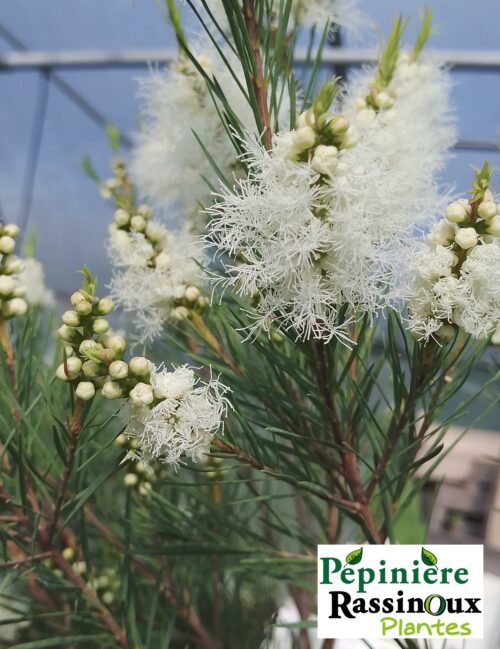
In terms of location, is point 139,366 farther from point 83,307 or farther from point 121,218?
point 121,218

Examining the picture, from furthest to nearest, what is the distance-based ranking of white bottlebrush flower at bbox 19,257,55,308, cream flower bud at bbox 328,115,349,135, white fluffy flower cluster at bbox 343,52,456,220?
white bottlebrush flower at bbox 19,257,55,308 → white fluffy flower cluster at bbox 343,52,456,220 → cream flower bud at bbox 328,115,349,135

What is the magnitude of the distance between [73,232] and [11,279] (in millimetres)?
1808

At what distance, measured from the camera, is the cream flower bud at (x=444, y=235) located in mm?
169

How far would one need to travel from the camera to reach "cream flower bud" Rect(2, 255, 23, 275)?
23 centimetres

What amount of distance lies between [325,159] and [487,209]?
5 centimetres

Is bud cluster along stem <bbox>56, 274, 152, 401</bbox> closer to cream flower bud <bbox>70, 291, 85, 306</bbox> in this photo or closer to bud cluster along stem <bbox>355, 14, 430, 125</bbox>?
cream flower bud <bbox>70, 291, 85, 306</bbox>

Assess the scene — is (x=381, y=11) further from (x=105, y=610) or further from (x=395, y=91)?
(x=105, y=610)

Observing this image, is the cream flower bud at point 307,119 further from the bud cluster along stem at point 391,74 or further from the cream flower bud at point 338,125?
the bud cluster along stem at point 391,74

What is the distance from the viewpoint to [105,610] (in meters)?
0.26

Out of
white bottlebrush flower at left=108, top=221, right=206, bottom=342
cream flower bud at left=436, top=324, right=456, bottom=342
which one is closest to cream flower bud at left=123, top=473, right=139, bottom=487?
white bottlebrush flower at left=108, top=221, right=206, bottom=342

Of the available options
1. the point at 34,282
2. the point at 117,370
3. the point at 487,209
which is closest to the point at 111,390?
the point at 117,370

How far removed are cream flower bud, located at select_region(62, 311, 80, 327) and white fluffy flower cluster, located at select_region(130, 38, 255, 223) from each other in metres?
0.08

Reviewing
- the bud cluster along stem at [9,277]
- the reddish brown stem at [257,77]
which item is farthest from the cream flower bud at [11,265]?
the reddish brown stem at [257,77]

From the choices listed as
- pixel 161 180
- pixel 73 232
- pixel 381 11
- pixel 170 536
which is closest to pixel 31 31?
pixel 73 232
